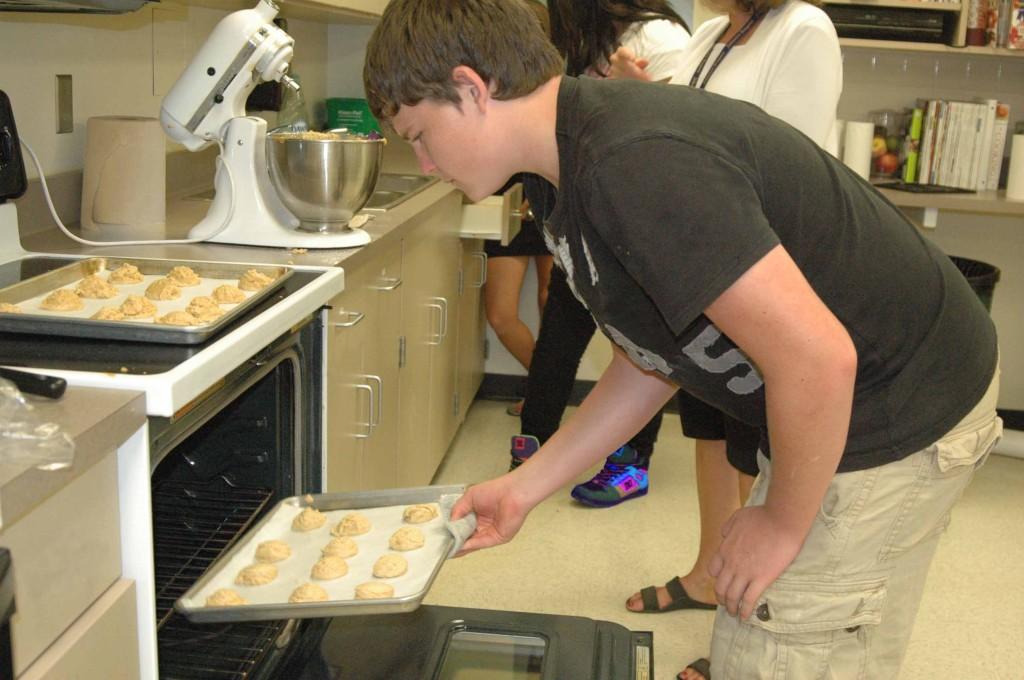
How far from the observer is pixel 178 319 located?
4.04ft

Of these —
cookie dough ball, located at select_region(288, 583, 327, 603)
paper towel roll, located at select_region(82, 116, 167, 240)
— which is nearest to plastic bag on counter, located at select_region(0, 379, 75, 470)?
cookie dough ball, located at select_region(288, 583, 327, 603)

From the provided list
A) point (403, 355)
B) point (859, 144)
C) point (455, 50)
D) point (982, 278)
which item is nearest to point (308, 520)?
point (455, 50)

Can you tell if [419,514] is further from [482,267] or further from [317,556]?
[482,267]

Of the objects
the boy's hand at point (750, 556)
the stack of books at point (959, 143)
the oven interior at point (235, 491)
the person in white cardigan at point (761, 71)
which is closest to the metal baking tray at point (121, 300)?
the oven interior at point (235, 491)

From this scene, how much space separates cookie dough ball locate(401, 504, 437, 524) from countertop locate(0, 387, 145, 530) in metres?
0.42

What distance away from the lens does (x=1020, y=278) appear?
3797 millimetres

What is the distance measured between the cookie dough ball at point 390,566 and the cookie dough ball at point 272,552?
0.38 ft

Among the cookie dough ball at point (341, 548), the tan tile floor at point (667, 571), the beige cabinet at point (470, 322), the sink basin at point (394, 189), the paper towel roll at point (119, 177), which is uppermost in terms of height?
the paper towel roll at point (119, 177)

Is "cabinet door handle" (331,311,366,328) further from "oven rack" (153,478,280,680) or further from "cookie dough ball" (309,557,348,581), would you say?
"cookie dough ball" (309,557,348,581)

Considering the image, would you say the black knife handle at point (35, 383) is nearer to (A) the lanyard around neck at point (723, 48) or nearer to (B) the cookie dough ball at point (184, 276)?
(B) the cookie dough ball at point (184, 276)

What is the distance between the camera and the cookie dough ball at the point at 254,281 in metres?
1.44

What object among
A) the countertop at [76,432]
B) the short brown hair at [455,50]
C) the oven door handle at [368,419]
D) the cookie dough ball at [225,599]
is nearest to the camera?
the countertop at [76,432]

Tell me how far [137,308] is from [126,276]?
234 mm

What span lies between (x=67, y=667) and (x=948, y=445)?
89cm
